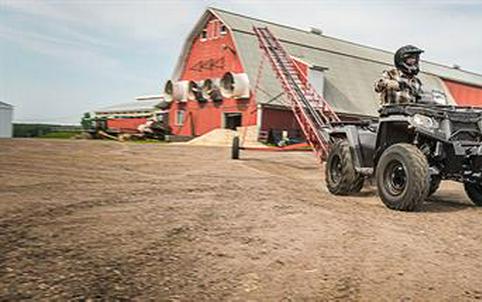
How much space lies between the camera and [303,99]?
69.1 feet

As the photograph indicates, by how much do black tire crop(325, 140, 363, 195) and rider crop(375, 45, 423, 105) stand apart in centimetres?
115

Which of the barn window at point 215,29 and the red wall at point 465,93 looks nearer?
the barn window at point 215,29

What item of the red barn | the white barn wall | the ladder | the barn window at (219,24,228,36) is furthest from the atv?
the white barn wall

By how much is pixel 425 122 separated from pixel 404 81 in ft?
5.77

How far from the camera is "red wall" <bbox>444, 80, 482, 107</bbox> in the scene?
149 ft

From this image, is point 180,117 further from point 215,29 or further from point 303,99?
point 303,99

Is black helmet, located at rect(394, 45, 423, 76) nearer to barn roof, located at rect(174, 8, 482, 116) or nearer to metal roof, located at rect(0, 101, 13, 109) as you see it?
barn roof, located at rect(174, 8, 482, 116)

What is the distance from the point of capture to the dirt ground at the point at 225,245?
3570 mm

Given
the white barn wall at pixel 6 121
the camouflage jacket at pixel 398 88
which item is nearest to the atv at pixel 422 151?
the camouflage jacket at pixel 398 88

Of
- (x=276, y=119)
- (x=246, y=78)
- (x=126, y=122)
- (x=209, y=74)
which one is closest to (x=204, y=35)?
(x=209, y=74)

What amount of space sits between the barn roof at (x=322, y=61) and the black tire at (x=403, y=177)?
21461mm

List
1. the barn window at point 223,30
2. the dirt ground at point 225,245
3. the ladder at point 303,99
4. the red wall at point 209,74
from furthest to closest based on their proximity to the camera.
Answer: the barn window at point 223,30 < the red wall at point 209,74 < the ladder at point 303,99 < the dirt ground at point 225,245

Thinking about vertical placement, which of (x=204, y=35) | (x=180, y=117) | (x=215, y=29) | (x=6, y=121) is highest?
(x=215, y=29)

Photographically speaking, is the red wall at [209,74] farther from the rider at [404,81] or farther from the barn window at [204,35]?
the rider at [404,81]
